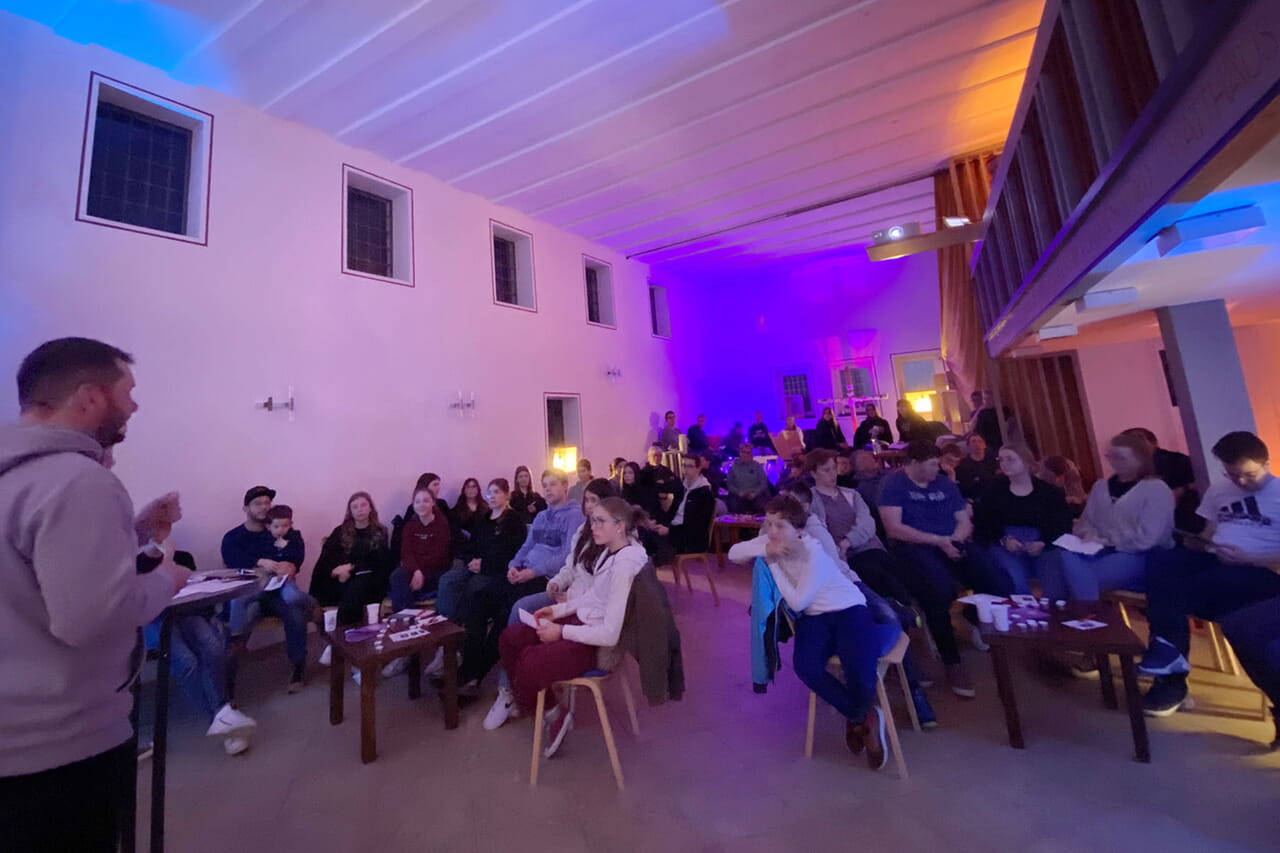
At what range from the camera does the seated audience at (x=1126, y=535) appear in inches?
111

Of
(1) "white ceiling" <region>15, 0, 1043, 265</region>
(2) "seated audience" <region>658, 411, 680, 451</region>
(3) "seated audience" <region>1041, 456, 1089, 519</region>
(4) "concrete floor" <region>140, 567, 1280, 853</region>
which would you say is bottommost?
(4) "concrete floor" <region>140, 567, 1280, 853</region>

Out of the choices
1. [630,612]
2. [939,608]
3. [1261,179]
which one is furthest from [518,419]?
[1261,179]

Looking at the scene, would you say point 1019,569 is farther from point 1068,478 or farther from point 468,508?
point 468,508

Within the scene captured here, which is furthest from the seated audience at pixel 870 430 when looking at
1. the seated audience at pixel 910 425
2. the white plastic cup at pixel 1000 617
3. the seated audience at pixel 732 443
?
the white plastic cup at pixel 1000 617

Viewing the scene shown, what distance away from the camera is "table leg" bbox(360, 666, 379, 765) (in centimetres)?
243

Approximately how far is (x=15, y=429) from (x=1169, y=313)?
219 inches

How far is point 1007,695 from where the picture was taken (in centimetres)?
227

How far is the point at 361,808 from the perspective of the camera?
6.99 feet

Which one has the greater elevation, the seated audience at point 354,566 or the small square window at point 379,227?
the small square window at point 379,227

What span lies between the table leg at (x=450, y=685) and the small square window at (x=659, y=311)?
282 inches

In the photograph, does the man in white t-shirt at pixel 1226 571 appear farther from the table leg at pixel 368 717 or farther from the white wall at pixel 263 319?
the white wall at pixel 263 319

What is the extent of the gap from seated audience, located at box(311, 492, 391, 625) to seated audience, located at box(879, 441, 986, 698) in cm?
368

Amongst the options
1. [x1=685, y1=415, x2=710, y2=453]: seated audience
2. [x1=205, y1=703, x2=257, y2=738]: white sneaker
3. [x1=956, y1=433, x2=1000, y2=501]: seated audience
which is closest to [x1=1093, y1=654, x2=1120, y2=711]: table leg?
[x1=956, y1=433, x2=1000, y2=501]: seated audience

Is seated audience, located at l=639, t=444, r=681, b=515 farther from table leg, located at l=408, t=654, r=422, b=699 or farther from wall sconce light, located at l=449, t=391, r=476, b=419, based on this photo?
table leg, located at l=408, t=654, r=422, b=699
